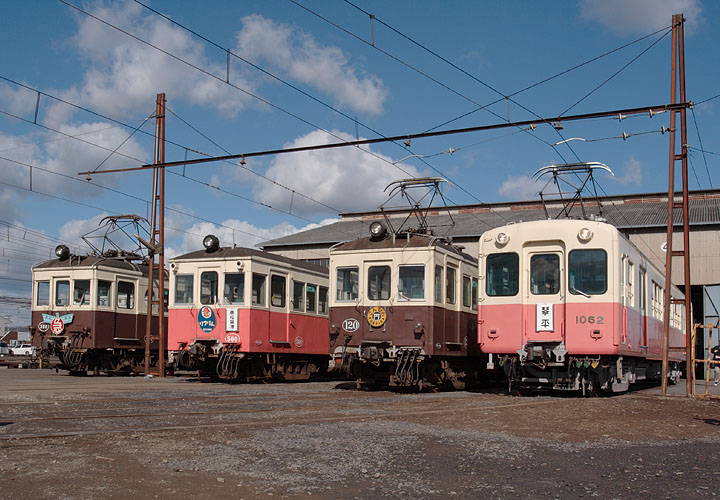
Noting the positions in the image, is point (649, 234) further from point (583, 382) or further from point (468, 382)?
point (583, 382)

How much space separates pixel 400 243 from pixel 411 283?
3.11ft

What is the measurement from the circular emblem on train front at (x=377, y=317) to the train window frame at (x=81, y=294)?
31.6 feet

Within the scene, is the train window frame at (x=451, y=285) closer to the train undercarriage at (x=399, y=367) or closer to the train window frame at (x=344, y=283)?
the train undercarriage at (x=399, y=367)

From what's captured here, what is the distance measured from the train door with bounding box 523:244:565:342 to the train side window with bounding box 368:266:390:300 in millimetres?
3034

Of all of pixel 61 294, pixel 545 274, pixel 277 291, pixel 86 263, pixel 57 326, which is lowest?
pixel 57 326

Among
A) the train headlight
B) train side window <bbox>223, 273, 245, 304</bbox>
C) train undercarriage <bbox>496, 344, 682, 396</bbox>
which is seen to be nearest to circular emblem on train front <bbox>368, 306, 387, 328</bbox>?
train undercarriage <bbox>496, 344, 682, 396</bbox>

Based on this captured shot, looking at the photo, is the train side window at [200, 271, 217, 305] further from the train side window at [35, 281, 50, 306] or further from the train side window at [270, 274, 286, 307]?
the train side window at [35, 281, 50, 306]

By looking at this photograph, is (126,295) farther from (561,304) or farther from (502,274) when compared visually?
(561,304)

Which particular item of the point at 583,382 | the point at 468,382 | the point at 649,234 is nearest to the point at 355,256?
the point at 468,382

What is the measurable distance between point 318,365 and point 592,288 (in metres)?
9.89

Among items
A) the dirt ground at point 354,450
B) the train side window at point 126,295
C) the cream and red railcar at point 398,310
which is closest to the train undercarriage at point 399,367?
the cream and red railcar at point 398,310

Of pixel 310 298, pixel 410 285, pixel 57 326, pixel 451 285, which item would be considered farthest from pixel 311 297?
pixel 57 326

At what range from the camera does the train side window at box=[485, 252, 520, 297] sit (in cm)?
1441

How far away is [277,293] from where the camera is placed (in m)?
19.2
